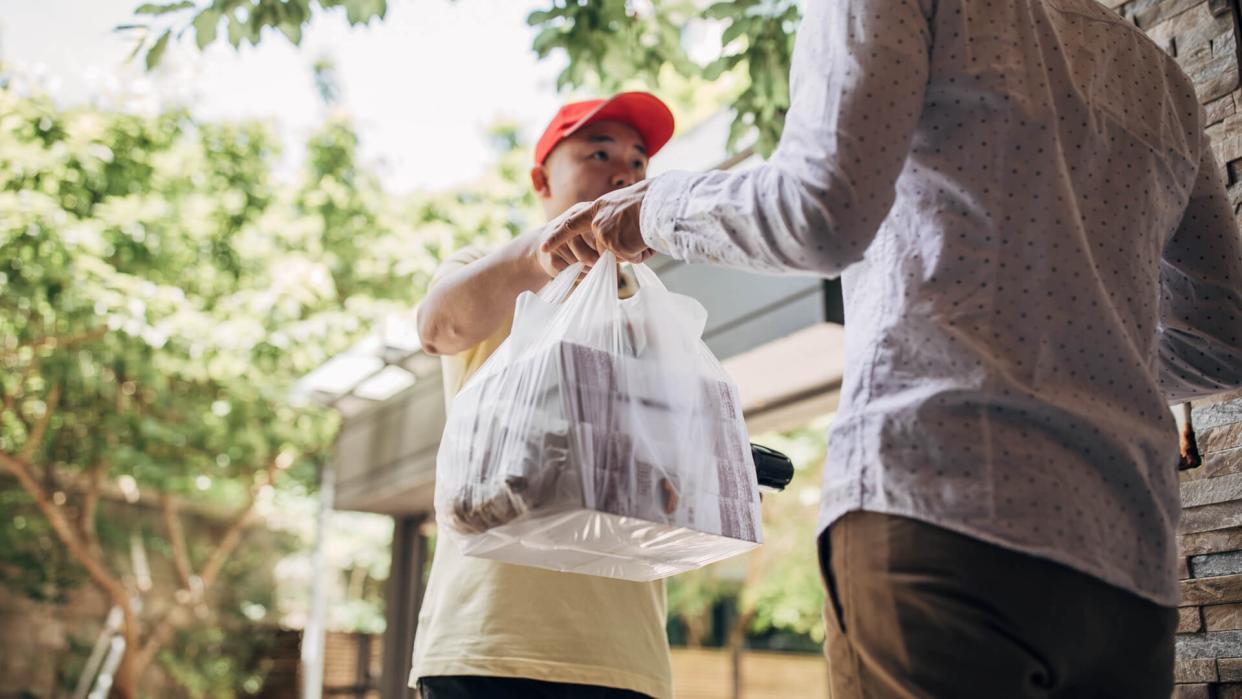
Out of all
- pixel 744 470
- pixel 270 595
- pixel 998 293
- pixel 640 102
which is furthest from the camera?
pixel 270 595

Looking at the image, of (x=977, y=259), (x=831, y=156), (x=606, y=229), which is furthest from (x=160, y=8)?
(x=977, y=259)

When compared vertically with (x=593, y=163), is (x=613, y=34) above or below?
above

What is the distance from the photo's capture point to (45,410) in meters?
8.53

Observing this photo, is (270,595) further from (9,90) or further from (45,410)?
(9,90)

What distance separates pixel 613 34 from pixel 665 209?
6.17 feet

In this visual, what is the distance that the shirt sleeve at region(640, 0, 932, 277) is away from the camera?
0.87 metres

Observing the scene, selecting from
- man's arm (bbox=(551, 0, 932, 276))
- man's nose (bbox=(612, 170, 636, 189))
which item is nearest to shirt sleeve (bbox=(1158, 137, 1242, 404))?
man's arm (bbox=(551, 0, 932, 276))

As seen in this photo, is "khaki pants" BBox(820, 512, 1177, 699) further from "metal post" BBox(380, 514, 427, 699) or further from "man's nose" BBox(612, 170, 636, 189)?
"metal post" BBox(380, 514, 427, 699)

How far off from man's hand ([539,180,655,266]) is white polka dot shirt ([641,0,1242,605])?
0.11 meters

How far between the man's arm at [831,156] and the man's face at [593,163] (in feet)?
2.47

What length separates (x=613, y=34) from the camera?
2758mm

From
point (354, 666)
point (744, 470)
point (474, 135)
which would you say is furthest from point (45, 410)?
point (744, 470)

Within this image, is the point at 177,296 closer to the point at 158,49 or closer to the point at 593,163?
the point at 158,49

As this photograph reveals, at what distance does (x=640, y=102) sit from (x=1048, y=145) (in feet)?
3.00
